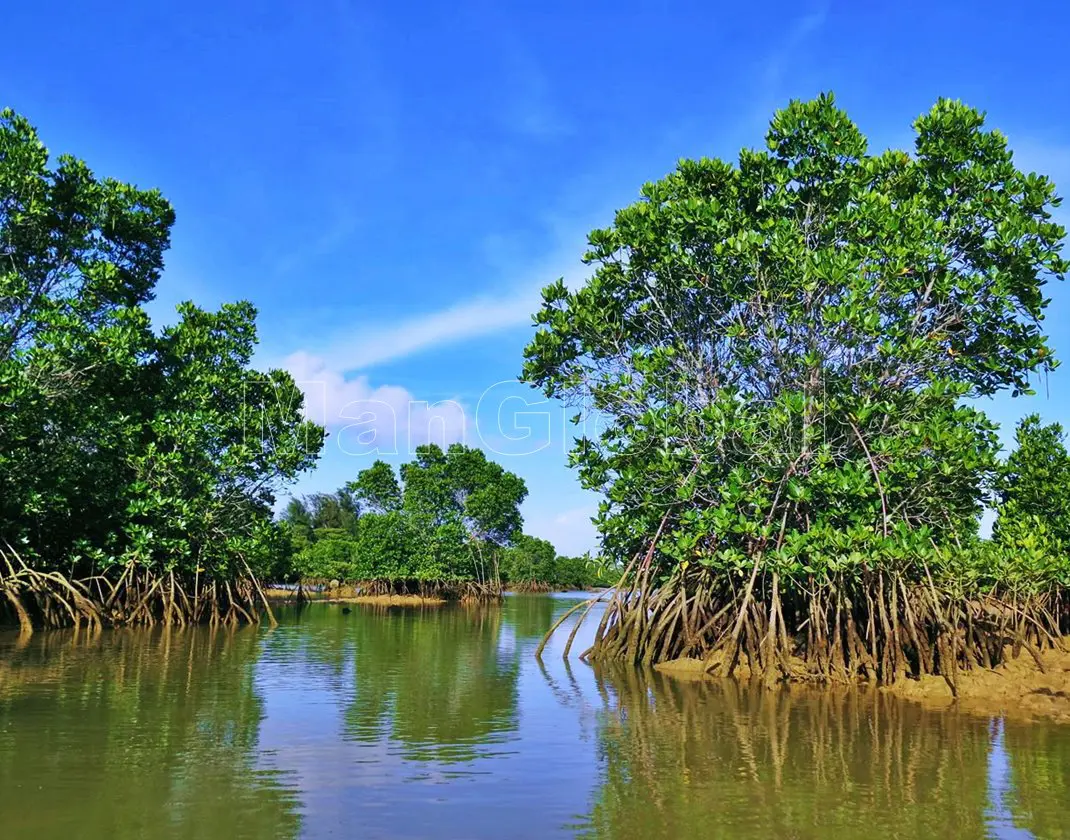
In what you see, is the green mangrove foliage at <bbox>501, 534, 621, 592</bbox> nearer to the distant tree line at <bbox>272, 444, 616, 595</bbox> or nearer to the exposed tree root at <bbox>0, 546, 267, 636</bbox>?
the distant tree line at <bbox>272, 444, 616, 595</bbox>

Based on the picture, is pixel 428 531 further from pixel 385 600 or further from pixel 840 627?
pixel 840 627

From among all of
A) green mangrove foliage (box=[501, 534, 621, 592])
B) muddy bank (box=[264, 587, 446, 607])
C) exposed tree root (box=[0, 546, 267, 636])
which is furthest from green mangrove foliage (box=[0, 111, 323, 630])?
green mangrove foliage (box=[501, 534, 621, 592])

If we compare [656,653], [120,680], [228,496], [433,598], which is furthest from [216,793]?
[433,598]

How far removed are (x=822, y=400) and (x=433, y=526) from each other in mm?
32173

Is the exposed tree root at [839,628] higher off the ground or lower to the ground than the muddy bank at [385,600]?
higher

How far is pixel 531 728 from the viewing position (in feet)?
28.7

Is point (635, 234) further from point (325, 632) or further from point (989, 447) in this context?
point (325, 632)

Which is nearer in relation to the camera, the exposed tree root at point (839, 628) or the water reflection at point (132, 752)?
the water reflection at point (132, 752)

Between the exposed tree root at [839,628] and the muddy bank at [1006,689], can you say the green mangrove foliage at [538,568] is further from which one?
the muddy bank at [1006,689]

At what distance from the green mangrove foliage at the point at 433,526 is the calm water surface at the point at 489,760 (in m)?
29.1

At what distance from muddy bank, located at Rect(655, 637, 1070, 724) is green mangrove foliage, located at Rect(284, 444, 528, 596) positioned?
31903 millimetres

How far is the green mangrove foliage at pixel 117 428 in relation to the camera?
54.9 ft

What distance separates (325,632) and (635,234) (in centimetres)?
1291

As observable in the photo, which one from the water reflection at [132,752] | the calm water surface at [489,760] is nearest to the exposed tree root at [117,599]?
the water reflection at [132,752]
